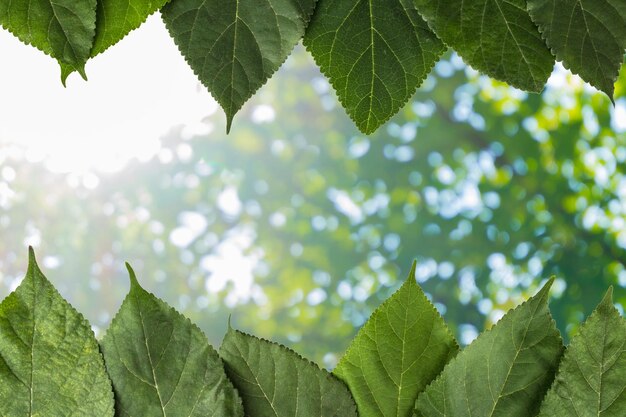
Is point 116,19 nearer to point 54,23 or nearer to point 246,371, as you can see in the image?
point 54,23

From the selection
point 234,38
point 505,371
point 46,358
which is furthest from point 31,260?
point 505,371

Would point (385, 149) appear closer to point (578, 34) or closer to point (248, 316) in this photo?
point (248, 316)

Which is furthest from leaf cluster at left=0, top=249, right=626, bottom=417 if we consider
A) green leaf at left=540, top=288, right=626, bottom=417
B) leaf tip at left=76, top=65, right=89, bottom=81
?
leaf tip at left=76, top=65, right=89, bottom=81

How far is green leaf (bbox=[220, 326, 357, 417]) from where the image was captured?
41cm

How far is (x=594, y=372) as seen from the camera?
0.40 metres

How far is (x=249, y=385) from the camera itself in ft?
1.37

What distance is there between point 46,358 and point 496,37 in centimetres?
33

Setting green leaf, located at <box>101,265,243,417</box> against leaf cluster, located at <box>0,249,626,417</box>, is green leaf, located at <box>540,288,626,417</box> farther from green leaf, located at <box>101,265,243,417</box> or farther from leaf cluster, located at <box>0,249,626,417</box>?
green leaf, located at <box>101,265,243,417</box>

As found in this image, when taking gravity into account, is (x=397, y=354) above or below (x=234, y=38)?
below

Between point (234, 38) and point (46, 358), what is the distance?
221 mm

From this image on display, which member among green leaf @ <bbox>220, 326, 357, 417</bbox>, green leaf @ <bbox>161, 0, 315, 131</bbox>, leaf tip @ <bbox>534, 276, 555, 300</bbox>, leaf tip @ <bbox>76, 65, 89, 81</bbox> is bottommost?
green leaf @ <bbox>220, 326, 357, 417</bbox>

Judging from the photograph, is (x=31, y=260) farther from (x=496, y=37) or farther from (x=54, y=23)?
(x=496, y=37)

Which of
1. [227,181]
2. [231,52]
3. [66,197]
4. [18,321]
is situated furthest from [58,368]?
[66,197]

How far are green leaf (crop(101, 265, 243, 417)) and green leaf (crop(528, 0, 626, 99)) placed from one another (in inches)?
11.0
